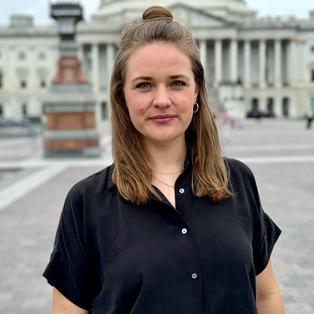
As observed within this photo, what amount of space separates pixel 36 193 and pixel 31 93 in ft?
294

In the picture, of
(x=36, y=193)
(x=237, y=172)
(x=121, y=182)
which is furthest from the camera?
(x=36, y=193)

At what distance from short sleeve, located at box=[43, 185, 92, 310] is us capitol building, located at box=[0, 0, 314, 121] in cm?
9321

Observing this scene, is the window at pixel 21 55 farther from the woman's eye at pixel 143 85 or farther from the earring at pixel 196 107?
the woman's eye at pixel 143 85

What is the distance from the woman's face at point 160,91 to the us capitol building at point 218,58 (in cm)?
9319

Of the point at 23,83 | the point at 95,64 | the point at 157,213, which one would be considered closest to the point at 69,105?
the point at 157,213

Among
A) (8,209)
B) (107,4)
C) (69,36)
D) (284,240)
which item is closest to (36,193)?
(8,209)

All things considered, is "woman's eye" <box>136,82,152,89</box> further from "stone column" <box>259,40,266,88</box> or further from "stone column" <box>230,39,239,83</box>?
"stone column" <box>259,40,266,88</box>

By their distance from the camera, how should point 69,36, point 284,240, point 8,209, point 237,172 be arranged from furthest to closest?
1. point 69,36
2. point 8,209
3. point 284,240
4. point 237,172

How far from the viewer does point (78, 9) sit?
23812 millimetres

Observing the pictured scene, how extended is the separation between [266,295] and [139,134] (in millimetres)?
1066

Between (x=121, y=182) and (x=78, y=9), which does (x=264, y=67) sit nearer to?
(x=78, y=9)

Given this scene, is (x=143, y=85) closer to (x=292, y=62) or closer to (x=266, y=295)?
(x=266, y=295)

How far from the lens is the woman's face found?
2.43 meters

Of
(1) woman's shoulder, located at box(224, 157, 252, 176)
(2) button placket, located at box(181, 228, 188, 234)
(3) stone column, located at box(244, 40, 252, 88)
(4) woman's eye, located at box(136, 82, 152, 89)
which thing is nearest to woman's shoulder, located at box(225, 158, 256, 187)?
(1) woman's shoulder, located at box(224, 157, 252, 176)
